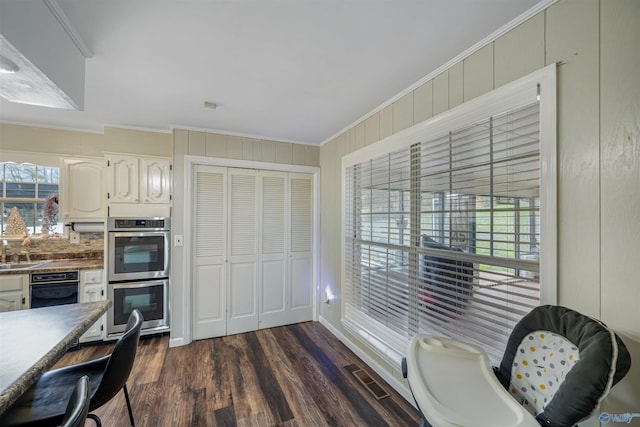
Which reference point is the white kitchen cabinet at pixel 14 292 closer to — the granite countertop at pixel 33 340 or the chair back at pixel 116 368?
the granite countertop at pixel 33 340

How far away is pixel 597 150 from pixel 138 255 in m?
3.84

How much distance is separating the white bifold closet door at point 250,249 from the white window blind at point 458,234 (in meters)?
1.24

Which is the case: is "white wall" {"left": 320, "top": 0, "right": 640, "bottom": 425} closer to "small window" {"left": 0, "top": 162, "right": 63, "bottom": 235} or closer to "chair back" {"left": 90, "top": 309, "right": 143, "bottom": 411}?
"chair back" {"left": 90, "top": 309, "right": 143, "bottom": 411}

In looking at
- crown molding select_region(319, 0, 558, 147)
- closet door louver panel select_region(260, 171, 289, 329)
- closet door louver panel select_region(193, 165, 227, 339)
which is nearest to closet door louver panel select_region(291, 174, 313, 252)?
closet door louver panel select_region(260, 171, 289, 329)

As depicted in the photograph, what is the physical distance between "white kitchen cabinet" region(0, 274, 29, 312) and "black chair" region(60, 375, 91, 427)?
2.69m

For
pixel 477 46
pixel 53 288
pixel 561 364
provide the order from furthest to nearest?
1. pixel 53 288
2. pixel 477 46
3. pixel 561 364

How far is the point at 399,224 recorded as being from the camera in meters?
2.17

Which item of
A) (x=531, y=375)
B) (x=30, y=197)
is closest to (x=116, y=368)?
(x=531, y=375)

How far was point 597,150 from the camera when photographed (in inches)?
42.8

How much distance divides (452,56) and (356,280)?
2.11m

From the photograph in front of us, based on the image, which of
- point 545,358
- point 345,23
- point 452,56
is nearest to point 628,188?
point 545,358

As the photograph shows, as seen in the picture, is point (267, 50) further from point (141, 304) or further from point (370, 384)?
point (141, 304)

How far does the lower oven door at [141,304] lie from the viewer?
2.88 m

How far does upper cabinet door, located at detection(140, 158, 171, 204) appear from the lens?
3.03m
